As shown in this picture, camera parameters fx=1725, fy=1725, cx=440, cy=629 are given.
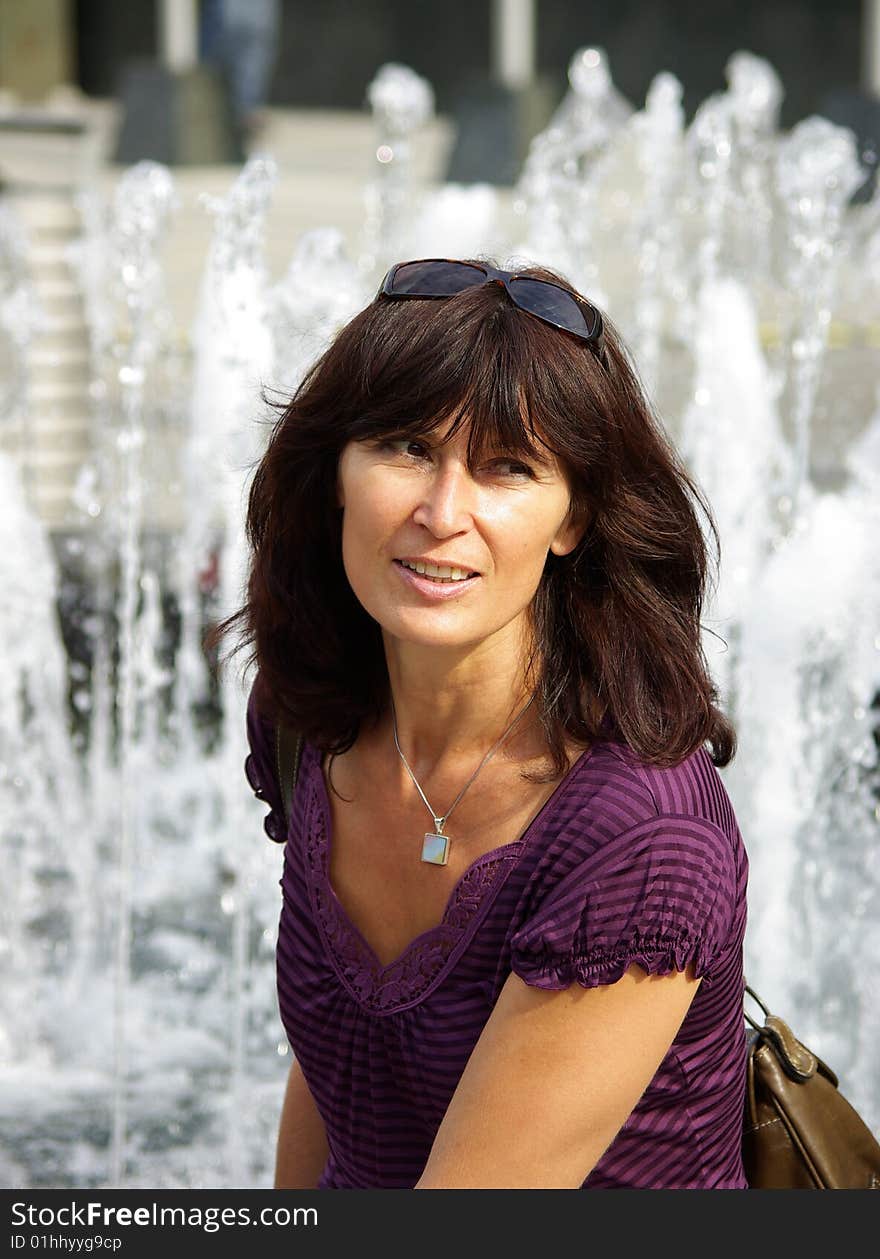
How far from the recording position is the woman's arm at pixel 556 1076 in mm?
1441

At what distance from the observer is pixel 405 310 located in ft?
5.14

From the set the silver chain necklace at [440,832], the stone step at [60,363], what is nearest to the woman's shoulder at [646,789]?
the silver chain necklace at [440,832]

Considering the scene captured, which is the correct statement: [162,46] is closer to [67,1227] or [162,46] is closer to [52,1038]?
[52,1038]

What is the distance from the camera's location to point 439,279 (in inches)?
62.3

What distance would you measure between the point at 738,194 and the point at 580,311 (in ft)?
28.7

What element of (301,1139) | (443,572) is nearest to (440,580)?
(443,572)

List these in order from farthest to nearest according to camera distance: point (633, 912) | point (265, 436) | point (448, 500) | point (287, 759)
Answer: point (265, 436)
point (287, 759)
point (448, 500)
point (633, 912)

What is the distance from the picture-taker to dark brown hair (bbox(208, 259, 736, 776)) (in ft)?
5.03

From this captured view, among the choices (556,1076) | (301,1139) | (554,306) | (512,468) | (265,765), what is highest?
(554,306)

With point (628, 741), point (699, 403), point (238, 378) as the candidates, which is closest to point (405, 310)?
point (628, 741)

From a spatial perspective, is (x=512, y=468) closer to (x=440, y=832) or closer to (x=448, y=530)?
(x=448, y=530)

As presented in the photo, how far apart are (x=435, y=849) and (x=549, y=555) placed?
0.31 meters

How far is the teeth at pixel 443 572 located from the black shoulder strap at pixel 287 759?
33 cm

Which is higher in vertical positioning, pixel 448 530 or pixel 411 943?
pixel 448 530
